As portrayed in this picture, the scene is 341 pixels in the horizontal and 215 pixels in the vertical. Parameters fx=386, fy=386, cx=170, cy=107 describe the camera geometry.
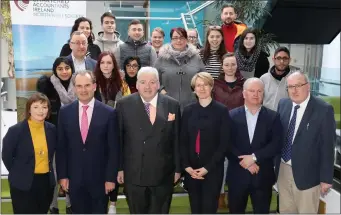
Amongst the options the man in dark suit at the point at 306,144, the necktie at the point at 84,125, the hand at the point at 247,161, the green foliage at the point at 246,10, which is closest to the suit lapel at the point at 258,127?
the hand at the point at 247,161

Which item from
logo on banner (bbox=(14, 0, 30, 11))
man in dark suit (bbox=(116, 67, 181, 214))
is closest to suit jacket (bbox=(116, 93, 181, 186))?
man in dark suit (bbox=(116, 67, 181, 214))

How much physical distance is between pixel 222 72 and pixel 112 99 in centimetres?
119

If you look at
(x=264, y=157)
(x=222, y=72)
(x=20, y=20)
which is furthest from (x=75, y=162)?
(x=20, y=20)

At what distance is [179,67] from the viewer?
404 centimetres

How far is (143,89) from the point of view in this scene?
3.00m

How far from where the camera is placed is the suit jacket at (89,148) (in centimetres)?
302

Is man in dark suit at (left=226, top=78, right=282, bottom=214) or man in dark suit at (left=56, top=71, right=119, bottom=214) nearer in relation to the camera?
man in dark suit at (left=56, top=71, right=119, bottom=214)

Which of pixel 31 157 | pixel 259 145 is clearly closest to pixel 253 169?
pixel 259 145

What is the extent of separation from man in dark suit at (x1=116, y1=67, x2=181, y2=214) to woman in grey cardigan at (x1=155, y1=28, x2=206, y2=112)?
0.93 m

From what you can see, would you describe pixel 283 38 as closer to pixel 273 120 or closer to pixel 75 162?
pixel 273 120

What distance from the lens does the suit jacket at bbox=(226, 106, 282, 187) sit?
322 cm

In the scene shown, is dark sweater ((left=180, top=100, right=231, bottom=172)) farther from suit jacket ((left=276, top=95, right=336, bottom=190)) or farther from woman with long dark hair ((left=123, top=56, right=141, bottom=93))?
woman with long dark hair ((left=123, top=56, right=141, bottom=93))

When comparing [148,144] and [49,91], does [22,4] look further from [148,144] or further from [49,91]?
[148,144]

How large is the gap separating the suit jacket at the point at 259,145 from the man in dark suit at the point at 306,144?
0.37 ft
